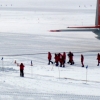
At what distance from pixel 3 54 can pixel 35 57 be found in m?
2.18

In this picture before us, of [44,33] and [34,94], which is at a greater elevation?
[44,33]

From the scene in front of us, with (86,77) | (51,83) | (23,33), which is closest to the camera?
(51,83)

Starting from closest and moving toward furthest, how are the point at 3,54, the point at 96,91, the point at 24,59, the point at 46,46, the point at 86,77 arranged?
the point at 96,91 < the point at 86,77 < the point at 24,59 < the point at 3,54 < the point at 46,46

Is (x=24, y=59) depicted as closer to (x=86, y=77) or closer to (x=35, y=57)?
Result: (x=35, y=57)

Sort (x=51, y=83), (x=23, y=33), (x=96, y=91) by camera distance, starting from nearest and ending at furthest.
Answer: (x=96, y=91), (x=51, y=83), (x=23, y=33)

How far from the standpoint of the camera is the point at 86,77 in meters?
14.3

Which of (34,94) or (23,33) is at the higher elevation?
(23,33)

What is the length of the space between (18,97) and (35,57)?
9.08m

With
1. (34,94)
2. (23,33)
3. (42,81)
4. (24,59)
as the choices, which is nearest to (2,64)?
(24,59)

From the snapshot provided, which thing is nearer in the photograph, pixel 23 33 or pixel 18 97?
pixel 18 97

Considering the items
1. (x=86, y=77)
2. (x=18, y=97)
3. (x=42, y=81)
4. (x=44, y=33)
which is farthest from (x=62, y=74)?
(x=44, y=33)

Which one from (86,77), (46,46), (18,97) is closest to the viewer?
(18,97)

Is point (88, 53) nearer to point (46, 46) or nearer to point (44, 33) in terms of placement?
point (46, 46)

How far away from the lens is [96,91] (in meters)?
11.6
